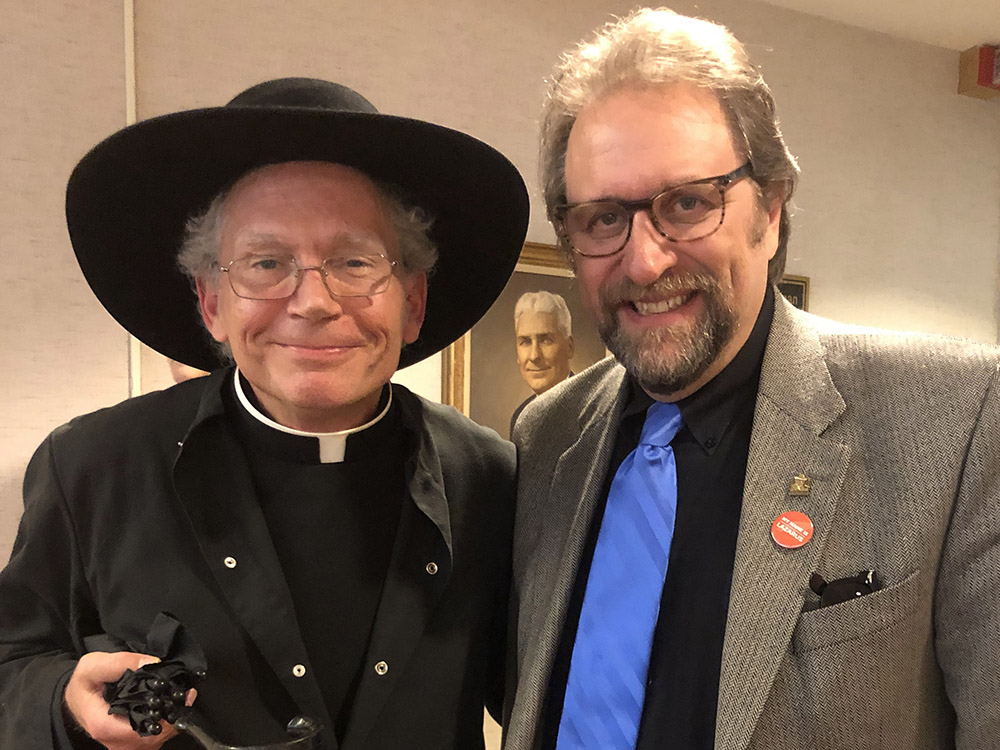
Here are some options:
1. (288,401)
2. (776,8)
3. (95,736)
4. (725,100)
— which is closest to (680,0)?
(776,8)

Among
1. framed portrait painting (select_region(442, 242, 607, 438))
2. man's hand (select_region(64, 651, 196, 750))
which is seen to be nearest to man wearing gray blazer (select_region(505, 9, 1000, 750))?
man's hand (select_region(64, 651, 196, 750))

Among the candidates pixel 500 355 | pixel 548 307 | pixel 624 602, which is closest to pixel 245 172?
pixel 624 602

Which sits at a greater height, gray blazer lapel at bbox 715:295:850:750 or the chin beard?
the chin beard

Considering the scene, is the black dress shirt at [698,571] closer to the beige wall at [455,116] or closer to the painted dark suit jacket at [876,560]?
the painted dark suit jacket at [876,560]

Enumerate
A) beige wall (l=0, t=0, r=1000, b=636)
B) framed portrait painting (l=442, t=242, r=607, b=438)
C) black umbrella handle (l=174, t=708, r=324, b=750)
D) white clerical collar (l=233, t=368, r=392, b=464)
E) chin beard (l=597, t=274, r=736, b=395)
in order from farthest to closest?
framed portrait painting (l=442, t=242, r=607, b=438) → beige wall (l=0, t=0, r=1000, b=636) → white clerical collar (l=233, t=368, r=392, b=464) → chin beard (l=597, t=274, r=736, b=395) → black umbrella handle (l=174, t=708, r=324, b=750)

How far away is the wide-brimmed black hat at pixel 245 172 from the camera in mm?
1061

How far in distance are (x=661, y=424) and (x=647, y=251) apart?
11.0 inches

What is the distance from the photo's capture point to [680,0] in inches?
120

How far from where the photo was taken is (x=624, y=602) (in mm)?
1065

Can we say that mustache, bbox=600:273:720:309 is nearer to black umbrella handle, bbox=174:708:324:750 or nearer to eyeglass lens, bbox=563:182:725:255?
eyeglass lens, bbox=563:182:725:255

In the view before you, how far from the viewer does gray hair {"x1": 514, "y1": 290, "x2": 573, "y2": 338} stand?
108 inches

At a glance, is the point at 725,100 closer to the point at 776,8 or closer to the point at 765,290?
the point at 765,290

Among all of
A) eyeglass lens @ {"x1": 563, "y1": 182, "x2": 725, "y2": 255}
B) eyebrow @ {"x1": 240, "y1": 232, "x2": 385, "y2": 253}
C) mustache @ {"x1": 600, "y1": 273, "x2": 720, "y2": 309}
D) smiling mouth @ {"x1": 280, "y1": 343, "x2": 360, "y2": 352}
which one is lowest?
smiling mouth @ {"x1": 280, "y1": 343, "x2": 360, "y2": 352}

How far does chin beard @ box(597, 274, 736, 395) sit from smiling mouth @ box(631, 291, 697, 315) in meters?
0.01
